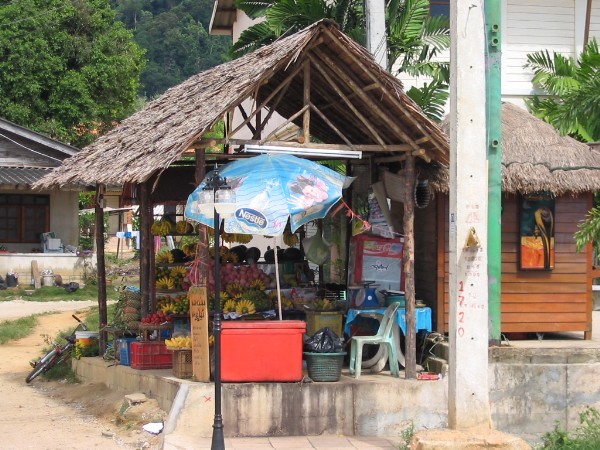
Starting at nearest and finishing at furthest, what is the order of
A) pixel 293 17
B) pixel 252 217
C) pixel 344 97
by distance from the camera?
pixel 252 217 < pixel 344 97 < pixel 293 17

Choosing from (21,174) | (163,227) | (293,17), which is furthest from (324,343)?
(21,174)

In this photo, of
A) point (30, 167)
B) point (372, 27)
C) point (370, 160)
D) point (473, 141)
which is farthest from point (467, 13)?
point (30, 167)

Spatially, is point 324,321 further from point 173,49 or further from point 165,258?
point 173,49

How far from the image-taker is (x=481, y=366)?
31.1 ft

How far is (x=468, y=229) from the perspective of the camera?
9.45 metres

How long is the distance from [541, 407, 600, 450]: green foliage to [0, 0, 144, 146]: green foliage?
77.9ft

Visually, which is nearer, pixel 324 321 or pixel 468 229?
pixel 468 229

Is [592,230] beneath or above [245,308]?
above

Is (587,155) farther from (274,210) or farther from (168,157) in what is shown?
(168,157)

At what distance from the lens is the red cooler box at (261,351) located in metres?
10.5

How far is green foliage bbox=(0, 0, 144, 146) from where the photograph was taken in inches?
1216

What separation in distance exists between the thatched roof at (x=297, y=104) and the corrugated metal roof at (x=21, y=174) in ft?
40.6

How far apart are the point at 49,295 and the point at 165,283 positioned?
45.8 feet

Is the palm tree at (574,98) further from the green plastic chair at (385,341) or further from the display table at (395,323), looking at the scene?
the green plastic chair at (385,341)
